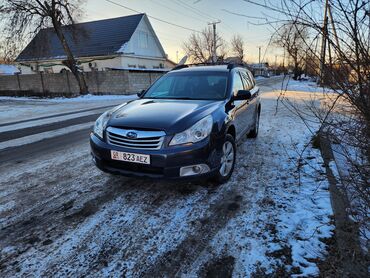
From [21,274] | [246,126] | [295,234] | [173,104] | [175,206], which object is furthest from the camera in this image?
[246,126]

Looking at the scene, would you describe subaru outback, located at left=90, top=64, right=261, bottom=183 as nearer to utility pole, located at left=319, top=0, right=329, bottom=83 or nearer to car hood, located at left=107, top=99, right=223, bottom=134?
car hood, located at left=107, top=99, right=223, bottom=134

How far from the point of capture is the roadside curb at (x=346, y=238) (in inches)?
94.2

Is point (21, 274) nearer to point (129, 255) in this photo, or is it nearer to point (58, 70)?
point (129, 255)

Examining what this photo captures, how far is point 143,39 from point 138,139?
3382 centimetres

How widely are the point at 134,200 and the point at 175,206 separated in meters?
0.56

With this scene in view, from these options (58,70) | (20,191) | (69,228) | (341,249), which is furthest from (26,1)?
(341,249)

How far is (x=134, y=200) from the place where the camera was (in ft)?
12.3

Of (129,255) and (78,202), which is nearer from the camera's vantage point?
(129,255)

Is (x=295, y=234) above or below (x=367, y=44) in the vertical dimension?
below

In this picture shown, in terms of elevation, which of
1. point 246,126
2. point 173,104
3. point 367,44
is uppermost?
point 367,44

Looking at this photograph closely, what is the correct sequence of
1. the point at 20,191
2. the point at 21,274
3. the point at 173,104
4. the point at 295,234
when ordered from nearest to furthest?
1. the point at 21,274
2. the point at 295,234
3. the point at 20,191
4. the point at 173,104

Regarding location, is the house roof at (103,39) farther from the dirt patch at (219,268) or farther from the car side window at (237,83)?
the dirt patch at (219,268)

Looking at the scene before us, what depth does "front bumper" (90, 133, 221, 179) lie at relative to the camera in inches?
135

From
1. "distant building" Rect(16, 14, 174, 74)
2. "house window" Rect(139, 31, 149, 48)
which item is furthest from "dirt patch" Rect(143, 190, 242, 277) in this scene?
"house window" Rect(139, 31, 149, 48)
